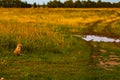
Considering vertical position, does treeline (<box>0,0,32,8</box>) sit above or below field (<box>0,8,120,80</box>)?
below

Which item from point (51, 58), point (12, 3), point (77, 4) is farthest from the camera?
point (77, 4)

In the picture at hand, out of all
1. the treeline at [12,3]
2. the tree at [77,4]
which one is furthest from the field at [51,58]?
the treeline at [12,3]

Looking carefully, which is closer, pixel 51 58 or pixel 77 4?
pixel 51 58

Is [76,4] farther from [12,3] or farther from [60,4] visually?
[12,3]

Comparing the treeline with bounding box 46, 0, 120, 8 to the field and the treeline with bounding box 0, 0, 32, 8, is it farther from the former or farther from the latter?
the field

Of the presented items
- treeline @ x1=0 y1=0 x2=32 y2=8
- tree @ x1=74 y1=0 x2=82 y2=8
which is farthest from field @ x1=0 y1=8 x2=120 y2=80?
treeline @ x1=0 y1=0 x2=32 y2=8

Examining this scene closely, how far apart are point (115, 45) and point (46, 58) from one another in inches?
292

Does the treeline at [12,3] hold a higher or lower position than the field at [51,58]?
lower

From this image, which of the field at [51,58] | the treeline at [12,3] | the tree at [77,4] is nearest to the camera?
the field at [51,58]

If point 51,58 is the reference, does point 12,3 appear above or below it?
below

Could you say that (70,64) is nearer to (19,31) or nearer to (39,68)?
→ (39,68)

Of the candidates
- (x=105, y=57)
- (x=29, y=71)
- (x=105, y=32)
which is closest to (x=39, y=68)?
(x=29, y=71)

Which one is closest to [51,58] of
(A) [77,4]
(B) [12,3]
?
(A) [77,4]

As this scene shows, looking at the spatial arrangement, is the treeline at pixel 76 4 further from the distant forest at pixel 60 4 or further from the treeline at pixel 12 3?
the treeline at pixel 12 3
